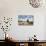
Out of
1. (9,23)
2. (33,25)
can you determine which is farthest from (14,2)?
(33,25)

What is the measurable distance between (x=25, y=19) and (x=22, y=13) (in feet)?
0.66

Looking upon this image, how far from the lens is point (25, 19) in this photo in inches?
158

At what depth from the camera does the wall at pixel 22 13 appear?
396cm

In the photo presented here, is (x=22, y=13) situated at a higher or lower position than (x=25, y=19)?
higher

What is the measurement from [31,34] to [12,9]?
3.09ft

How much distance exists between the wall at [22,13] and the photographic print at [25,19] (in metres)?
0.09

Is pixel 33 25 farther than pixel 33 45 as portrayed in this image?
Yes

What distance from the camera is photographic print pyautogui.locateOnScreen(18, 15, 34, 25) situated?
13.1 ft

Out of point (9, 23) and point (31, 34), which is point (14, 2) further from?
point (31, 34)

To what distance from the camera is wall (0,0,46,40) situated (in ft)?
13.0

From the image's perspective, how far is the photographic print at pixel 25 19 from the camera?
4.00m

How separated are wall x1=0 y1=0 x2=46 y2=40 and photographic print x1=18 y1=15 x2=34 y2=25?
90 mm

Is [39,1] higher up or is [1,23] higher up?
[39,1]

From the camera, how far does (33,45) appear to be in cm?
355
